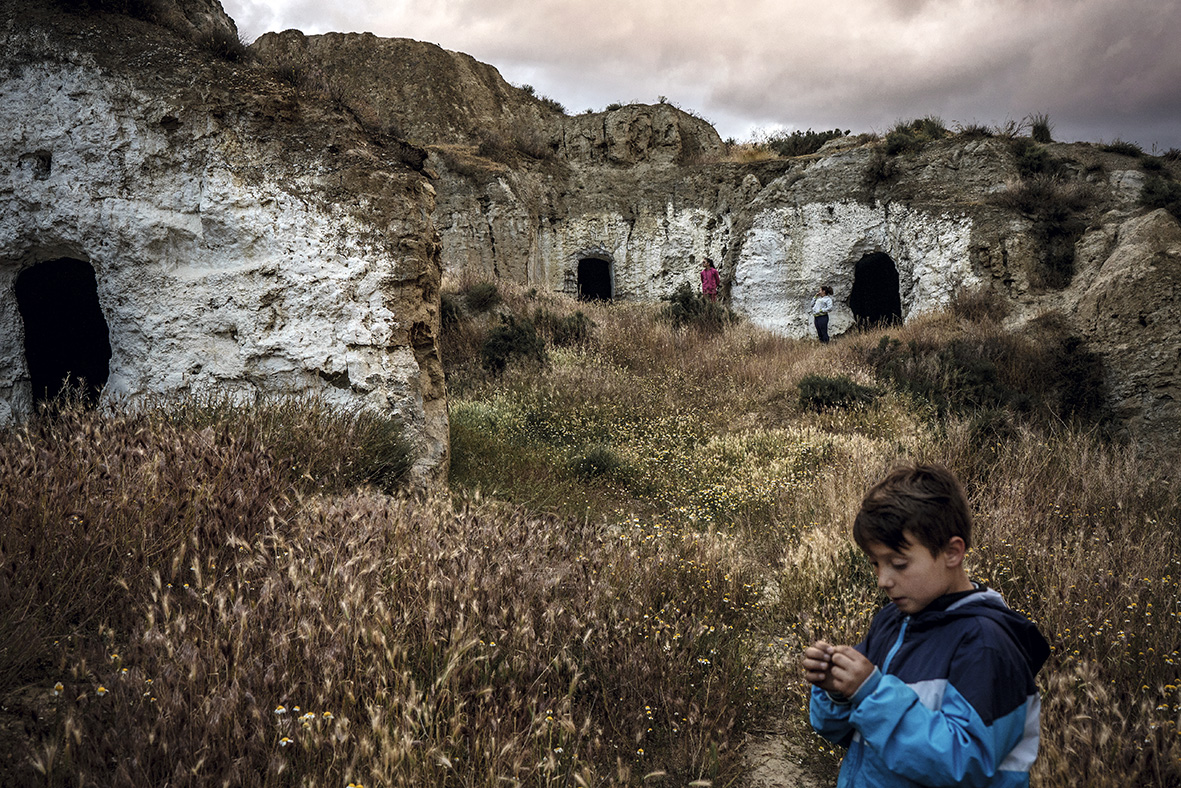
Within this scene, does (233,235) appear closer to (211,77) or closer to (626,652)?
(211,77)

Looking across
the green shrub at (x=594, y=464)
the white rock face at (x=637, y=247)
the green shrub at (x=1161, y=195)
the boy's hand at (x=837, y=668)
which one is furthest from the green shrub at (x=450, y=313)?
the green shrub at (x=1161, y=195)

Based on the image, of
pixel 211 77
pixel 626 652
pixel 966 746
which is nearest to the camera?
pixel 966 746

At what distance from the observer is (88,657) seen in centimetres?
242

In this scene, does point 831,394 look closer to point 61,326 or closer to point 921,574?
point 921,574

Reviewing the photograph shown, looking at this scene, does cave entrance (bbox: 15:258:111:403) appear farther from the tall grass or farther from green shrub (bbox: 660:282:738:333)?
green shrub (bbox: 660:282:738:333)

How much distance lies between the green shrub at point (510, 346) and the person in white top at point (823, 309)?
9270 millimetres

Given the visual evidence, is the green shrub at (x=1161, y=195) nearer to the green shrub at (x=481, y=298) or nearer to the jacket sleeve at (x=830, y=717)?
the green shrub at (x=481, y=298)

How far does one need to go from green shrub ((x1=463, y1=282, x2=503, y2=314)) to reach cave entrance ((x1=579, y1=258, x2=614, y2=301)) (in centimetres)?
1044

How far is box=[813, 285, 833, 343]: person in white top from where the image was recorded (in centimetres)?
1788

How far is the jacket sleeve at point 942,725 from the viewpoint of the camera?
A: 4.79 ft

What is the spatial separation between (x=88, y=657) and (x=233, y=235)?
463 centimetres

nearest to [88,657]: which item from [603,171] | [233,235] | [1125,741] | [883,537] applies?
[883,537]

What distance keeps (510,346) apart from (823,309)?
1015cm

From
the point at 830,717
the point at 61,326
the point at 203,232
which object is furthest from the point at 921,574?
the point at 61,326
